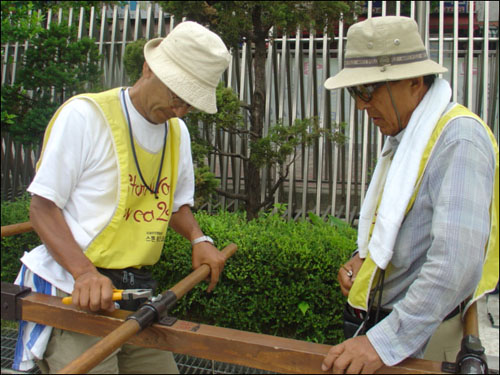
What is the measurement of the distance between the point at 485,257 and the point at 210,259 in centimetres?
118

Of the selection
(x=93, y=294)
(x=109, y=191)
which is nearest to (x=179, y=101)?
(x=109, y=191)

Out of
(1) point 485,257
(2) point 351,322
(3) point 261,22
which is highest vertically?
(3) point 261,22

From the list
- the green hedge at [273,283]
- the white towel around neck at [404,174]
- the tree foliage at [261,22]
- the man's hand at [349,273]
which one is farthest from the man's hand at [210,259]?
the tree foliage at [261,22]

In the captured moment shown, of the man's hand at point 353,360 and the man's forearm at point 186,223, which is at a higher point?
the man's forearm at point 186,223

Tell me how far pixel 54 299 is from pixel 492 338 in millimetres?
3866

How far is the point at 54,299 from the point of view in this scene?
6.00 feet

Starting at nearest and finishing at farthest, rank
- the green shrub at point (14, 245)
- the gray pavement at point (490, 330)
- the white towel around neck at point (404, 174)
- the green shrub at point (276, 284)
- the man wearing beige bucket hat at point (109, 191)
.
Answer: the white towel around neck at point (404, 174)
the man wearing beige bucket hat at point (109, 191)
the green shrub at point (276, 284)
the gray pavement at point (490, 330)
the green shrub at point (14, 245)

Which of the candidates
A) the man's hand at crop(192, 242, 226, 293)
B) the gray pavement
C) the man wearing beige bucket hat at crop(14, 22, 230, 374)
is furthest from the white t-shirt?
the gray pavement

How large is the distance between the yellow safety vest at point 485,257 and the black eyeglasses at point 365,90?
25 centimetres

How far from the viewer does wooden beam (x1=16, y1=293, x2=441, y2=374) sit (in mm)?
1500

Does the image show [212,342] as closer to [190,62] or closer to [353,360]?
[353,360]

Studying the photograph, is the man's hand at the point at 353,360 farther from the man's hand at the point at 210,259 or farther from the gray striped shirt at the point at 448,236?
the man's hand at the point at 210,259

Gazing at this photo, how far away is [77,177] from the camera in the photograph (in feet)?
6.11

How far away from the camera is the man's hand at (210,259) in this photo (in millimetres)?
2293
